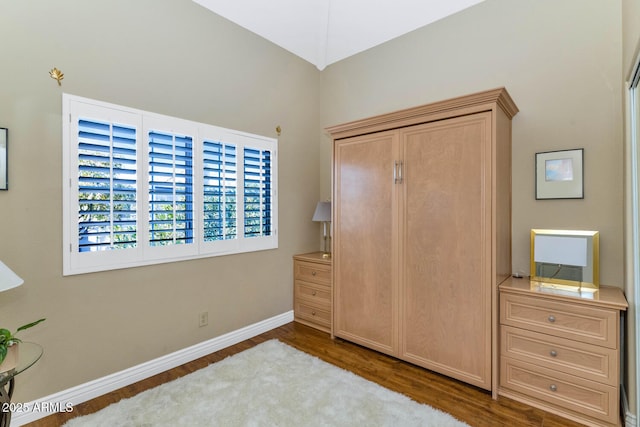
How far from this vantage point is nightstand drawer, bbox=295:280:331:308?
10.6 feet

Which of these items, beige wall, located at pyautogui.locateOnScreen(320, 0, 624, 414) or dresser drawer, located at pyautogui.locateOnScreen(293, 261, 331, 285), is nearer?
beige wall, located at pyautogui.locateOnScreen(320, 0, 624, 414)

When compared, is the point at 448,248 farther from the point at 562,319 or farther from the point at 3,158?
the point at 3,158

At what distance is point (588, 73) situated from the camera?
2189 millimetres

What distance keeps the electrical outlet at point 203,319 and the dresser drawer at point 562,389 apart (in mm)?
2378

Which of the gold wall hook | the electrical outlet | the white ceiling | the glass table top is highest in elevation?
the white ceiling

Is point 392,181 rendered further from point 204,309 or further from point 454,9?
point 204,309

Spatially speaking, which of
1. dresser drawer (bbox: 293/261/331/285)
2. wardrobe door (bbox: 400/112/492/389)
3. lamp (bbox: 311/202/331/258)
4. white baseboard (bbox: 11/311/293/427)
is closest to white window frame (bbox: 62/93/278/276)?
dresser drawer (bbox: 293/261/331/285)

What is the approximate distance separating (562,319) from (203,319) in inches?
107

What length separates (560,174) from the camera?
89.2 inches

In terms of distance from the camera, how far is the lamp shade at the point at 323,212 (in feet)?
11.3

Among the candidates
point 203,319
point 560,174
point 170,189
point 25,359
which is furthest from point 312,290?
point 560,174

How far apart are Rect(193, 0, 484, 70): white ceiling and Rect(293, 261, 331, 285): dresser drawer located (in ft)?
8.05

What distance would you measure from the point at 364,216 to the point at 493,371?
149 centimetres

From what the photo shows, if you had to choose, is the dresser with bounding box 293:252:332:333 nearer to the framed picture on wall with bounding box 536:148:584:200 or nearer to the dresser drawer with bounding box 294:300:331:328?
the dresser drawer with bounding box 294:300:331:328
